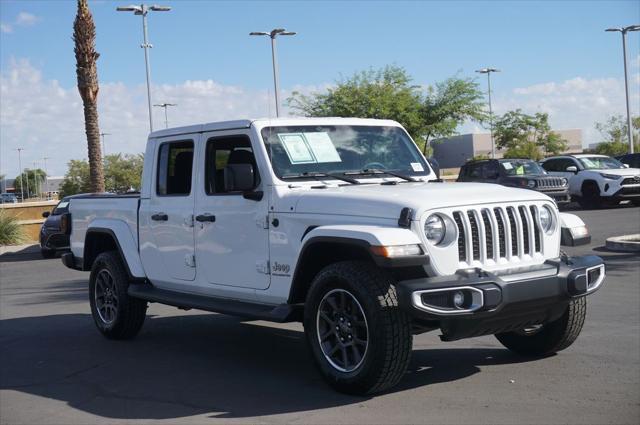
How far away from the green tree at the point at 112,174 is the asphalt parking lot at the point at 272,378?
144 ft

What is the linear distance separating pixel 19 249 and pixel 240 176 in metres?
17.9

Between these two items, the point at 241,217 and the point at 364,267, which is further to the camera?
the point at 241,217

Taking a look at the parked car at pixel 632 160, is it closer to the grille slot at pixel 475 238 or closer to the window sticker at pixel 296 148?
the window sticker at pixel 296 148

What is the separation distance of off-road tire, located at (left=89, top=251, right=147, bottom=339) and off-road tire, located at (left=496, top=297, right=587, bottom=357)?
3.67 m

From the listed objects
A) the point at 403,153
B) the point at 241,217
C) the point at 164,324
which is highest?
the point at 403,153

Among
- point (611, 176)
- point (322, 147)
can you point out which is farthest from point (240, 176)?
point (611, 176)

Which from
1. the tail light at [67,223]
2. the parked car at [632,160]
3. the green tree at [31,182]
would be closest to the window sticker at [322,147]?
the tail light at [67,223]

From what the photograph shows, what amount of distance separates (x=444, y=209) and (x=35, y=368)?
13.4 feet

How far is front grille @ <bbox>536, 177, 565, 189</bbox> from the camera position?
24.3 m

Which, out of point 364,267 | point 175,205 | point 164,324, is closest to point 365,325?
point 364,267

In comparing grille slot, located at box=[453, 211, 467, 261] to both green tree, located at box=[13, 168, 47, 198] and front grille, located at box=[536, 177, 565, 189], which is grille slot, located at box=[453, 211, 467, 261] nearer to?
front grille, located at box=[536, 177, 565, 189]

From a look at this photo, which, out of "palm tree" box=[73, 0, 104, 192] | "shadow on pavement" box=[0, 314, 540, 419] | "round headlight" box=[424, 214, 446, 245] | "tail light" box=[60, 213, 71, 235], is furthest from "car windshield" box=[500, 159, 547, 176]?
"round headlight" box=[424, 214, 446, 245]

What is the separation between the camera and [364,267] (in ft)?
18.3

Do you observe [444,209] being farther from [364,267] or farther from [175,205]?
[175,205]
